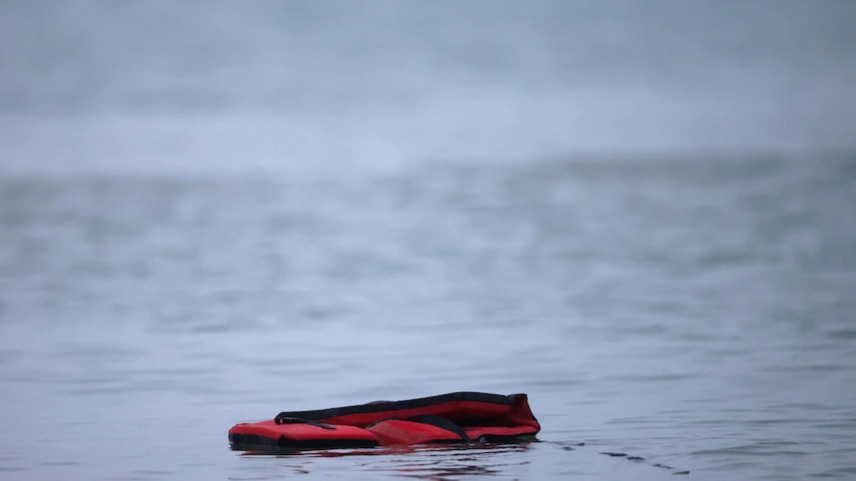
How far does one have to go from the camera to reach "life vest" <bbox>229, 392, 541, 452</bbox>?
5.19 meters

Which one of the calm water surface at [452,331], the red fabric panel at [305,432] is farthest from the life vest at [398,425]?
the calm water surface at [452,331]

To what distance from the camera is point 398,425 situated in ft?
17.3

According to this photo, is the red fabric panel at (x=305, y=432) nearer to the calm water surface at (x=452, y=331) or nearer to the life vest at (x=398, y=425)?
the life vest at (x=398, y=425)

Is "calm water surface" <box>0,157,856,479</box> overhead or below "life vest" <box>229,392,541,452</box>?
overhead

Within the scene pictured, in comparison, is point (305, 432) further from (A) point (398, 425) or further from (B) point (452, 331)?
(B) point (452, 331)

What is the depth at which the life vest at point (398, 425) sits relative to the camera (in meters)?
5.19

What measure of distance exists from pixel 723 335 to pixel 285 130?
29784 mm

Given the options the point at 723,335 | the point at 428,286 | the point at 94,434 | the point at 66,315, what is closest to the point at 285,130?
the point at 428,286

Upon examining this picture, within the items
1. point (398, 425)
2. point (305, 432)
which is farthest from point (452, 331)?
point (305, 432)

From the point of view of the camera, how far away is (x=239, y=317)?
38.9ft

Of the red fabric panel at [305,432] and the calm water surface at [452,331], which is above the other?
the calm water surface at [452,331]

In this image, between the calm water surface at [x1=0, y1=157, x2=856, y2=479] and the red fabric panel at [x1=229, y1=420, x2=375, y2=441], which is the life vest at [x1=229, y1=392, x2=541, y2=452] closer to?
the red fabric panel at [x1=229, y1=420, x2=375, y2=441]

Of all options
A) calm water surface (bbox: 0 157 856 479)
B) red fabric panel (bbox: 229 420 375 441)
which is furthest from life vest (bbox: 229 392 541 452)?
calm water surface (bbox: 0 157 856 479)

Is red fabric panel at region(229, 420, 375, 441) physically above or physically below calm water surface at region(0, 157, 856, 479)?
below
